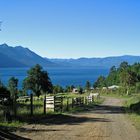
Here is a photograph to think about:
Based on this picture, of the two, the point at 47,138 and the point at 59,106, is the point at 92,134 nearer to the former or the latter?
the point at 47,138

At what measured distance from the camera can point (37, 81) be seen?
310 feet

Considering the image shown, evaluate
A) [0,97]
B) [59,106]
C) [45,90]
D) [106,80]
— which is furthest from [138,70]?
[0,97]

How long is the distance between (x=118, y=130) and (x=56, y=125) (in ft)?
11.0

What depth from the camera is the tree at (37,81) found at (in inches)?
3652

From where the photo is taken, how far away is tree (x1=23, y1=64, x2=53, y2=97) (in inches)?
3652

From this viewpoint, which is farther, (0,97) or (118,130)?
(0,97)

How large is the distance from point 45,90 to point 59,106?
57.7 m

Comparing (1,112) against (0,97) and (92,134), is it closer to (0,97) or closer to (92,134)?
(0,97)

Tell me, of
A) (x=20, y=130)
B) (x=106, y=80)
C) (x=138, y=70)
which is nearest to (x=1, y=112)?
(x=20, y=130)

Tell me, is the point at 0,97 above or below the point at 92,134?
above

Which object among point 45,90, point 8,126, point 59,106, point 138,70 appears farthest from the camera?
point 138,70

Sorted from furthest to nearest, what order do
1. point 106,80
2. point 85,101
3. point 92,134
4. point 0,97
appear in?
1. point 106,80
2. point 85,101
3. point 0,97
4. point 92,134

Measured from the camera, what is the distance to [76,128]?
21547mm

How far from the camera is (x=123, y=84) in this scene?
130 metres
